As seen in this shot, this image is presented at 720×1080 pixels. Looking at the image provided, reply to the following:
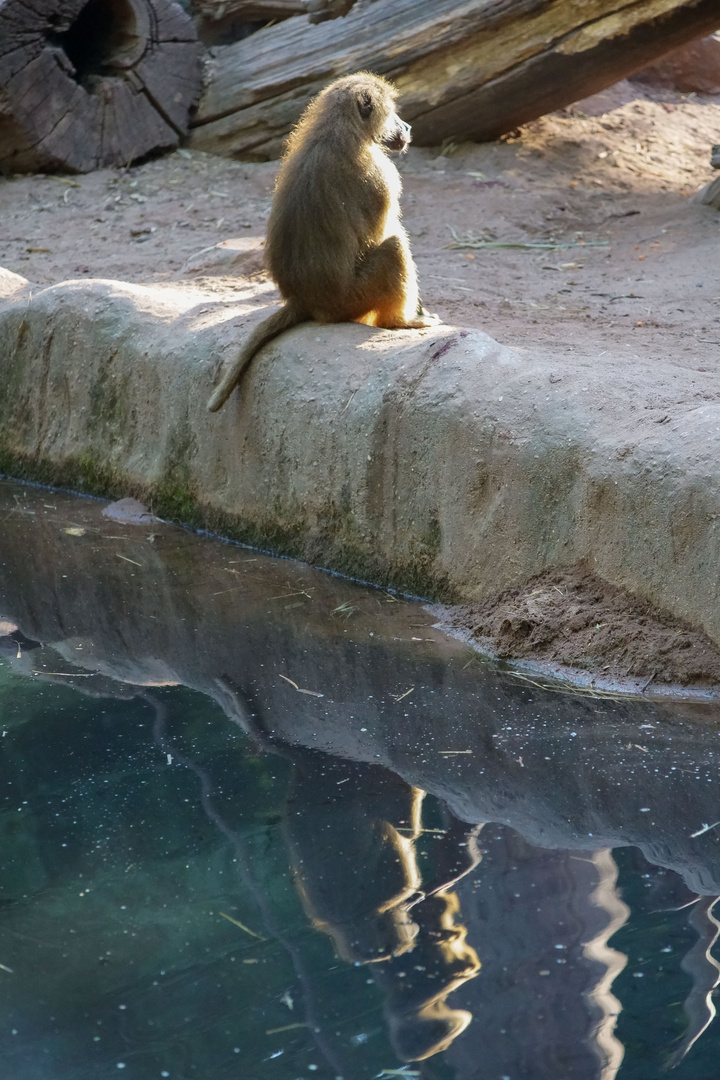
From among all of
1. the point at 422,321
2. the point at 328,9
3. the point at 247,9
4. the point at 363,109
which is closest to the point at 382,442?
the point at 422,321

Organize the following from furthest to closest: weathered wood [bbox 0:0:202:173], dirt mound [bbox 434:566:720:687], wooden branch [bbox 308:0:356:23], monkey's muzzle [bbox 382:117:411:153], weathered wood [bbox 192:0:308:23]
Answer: weathered wood [bbox 192:0:308:23]
wooden branch [bbox 308:0:356:23]
weathered wood [bbox 0:0:202:173]
monkey's muzzle [bbox 382:117:411:153]
dirt mound [bbox 434:566:720:687]

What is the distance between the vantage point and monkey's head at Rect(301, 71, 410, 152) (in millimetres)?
5730

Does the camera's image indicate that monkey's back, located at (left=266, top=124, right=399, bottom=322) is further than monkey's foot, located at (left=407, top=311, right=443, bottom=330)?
No

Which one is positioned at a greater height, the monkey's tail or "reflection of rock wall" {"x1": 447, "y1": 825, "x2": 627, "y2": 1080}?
the monkey's tail

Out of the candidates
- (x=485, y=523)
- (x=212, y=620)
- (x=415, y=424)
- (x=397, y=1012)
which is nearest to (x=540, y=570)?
(x=485, y=523)

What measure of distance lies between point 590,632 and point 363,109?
294 centimetres

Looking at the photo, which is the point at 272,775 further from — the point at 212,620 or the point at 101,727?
the point at 212,620

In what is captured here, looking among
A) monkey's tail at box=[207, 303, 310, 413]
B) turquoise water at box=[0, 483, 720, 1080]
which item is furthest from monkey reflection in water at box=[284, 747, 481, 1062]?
monkey's tail at box=[207, 303, 310, 413]

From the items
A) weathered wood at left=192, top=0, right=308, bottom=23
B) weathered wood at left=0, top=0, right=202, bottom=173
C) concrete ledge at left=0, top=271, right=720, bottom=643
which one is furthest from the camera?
weathered wood at left=192, top=0, right=308, bottom=23

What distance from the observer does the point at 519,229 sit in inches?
352

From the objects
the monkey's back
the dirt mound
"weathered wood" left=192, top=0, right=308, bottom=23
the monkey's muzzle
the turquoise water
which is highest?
"weathered wood" left=192, top=0, right=308, bottom=23

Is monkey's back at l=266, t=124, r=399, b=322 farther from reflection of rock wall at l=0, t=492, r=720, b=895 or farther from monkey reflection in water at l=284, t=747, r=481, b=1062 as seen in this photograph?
monkey reflection in water at l=284, t=747, r=481, b=1062

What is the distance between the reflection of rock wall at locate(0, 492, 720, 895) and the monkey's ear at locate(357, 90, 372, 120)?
226cm

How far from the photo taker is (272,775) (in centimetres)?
Result: 370
